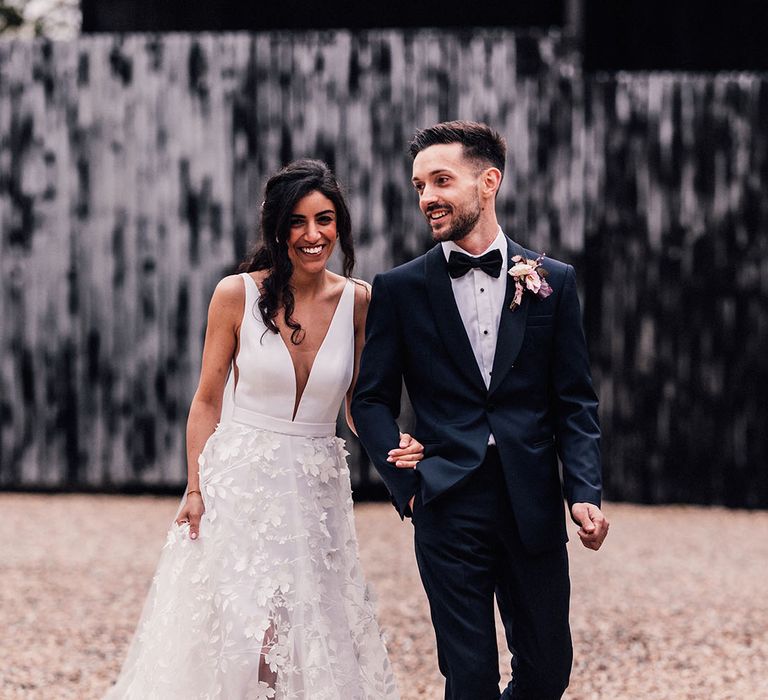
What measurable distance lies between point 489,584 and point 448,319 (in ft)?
2.25

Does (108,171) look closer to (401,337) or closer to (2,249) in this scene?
(2,249)

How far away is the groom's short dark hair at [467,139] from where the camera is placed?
9.74ft

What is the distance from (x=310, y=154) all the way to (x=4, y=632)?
4.04 metres

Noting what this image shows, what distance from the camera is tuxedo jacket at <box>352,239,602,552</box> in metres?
2.88

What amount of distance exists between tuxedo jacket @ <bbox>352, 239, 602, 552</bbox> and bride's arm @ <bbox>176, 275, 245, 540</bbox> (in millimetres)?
472

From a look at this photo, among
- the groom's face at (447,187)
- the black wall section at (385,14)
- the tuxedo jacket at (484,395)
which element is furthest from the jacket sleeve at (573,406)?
the black wall section at (385,14)

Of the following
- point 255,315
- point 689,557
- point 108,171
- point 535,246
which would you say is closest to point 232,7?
point 108,171

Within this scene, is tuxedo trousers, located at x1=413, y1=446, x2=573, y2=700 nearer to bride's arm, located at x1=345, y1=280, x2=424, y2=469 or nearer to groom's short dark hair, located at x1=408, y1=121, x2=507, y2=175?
bride's arm, located at x1=345, y1=280, x2=424, y2=469

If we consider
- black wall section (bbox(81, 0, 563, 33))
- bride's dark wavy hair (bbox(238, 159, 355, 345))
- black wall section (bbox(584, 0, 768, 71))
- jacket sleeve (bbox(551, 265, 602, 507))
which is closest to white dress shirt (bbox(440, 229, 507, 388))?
jacket sleeve (bbox(551, 265, 602, 507))

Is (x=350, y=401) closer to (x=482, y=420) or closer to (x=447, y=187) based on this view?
(x=482, y=420)

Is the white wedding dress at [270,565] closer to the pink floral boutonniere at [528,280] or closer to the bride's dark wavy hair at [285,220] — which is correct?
the bride's dark wavy hair at [285,220]

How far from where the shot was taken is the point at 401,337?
3008 mm

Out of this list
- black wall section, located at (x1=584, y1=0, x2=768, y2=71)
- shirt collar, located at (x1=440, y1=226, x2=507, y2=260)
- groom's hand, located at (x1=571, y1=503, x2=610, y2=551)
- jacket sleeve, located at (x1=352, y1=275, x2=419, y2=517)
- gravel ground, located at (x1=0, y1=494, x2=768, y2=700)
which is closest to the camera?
groom's hand, located at (x1=571, y1=503, x2=610, y2=551)

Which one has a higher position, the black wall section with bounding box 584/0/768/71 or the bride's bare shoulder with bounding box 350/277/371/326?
the black wall section with bounding box 584/0/768/71
